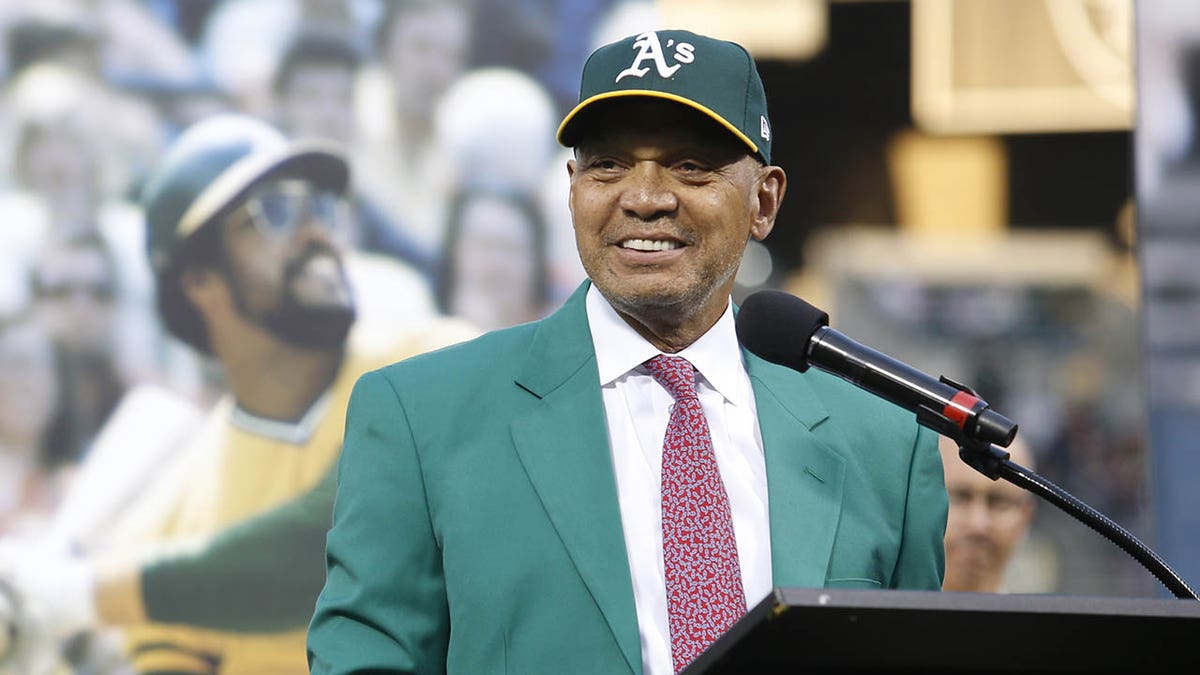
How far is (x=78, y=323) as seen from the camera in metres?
4.07

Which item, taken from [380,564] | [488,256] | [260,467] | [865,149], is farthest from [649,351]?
[865,149]

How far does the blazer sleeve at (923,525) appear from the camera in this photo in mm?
2291

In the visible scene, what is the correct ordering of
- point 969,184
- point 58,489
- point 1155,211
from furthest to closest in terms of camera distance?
point 969,184, point 1155,211, point 58,489

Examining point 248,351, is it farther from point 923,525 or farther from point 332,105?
point 923,525

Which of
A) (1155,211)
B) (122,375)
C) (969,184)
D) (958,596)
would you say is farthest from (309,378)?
(958,596)

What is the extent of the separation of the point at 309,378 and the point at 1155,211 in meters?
2.38

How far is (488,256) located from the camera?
4215 millimetres

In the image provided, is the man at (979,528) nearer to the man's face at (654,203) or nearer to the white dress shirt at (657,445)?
the white dress shirt at (657,445)

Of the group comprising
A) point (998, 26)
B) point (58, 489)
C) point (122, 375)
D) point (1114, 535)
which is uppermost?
point (998, 26)

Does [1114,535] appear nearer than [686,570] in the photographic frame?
Yes

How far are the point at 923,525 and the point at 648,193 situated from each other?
Answer: 2.09ft

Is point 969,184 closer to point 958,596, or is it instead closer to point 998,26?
point 998,26

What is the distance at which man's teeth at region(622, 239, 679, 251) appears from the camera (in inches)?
87.4

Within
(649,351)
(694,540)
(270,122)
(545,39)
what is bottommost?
(694,540)
